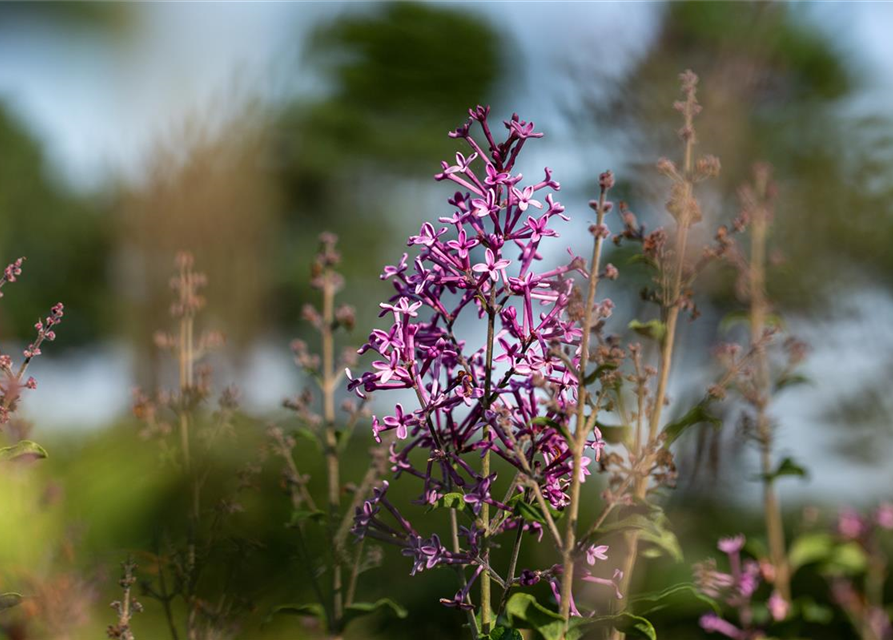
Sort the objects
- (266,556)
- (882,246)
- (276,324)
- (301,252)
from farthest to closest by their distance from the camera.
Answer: (301,252) → (276,324) → (882,246) → (266,556)

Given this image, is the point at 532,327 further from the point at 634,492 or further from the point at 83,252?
the point at 83,252

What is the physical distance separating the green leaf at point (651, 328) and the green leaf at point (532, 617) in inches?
16.0

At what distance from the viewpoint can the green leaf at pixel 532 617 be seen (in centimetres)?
79

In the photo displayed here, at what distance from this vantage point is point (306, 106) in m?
13.5

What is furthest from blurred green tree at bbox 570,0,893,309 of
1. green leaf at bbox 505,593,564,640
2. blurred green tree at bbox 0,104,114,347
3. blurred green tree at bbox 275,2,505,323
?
blurred green tree at bbox 0,104,114,347

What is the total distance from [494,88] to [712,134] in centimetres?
802

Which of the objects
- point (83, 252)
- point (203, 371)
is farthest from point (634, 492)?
point (83, 252)

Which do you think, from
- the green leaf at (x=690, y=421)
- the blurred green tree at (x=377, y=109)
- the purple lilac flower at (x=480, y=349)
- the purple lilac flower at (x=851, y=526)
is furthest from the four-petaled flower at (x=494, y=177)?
the blurred green tree at (x=377, y=109)

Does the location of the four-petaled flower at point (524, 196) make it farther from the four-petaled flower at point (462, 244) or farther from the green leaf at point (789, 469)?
the green leaf at point (789, 469)

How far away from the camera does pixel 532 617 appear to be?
799 millimetres

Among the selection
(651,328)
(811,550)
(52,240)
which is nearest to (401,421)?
(651,328)

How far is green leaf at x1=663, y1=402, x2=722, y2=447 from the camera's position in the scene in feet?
2.99

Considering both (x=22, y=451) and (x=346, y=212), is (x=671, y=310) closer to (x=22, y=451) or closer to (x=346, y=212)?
(x=22, y=451)

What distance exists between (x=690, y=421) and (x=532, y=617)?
28 cm
